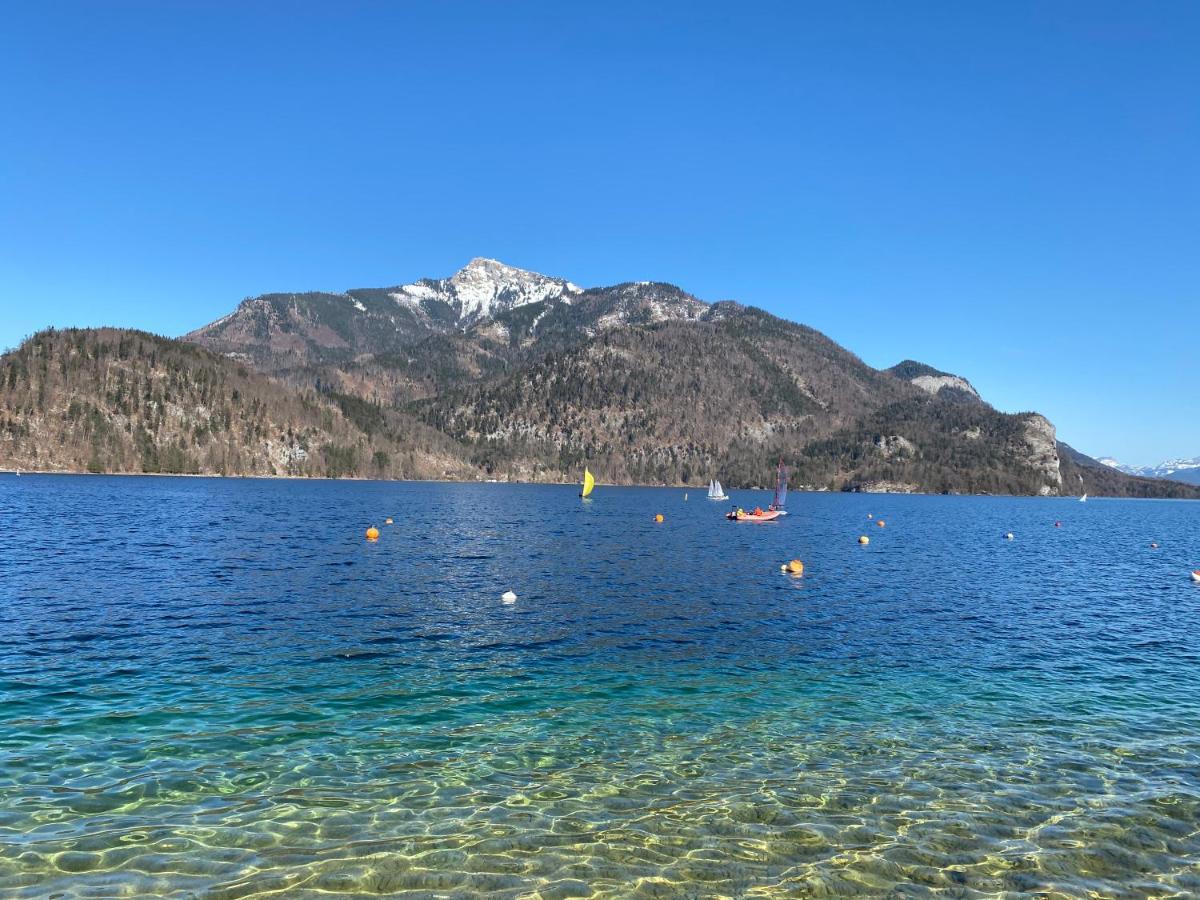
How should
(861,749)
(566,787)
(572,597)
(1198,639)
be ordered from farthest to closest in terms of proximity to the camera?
(572,597) → (1198,639) → (861,749) → (566,787)

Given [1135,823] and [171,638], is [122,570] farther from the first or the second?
[1135,823]

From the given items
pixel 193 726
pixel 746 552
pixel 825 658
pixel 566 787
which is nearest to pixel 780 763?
pixel 566 787

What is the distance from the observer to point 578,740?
23984 mm

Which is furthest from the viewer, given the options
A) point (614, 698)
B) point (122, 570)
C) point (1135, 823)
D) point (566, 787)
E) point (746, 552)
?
point (746, 552)

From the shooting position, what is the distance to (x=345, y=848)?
53.1ft

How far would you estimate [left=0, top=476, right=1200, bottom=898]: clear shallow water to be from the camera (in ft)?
52.0

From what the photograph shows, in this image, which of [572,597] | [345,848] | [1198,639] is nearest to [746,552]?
[572,597]

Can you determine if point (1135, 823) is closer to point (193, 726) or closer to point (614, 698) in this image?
point (614, 698)

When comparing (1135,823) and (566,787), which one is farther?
(566,787)

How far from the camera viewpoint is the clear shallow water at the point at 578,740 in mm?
15859

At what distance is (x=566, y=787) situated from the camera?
2008 cm

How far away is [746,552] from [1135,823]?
7186cm

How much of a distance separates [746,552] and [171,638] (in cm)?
6761

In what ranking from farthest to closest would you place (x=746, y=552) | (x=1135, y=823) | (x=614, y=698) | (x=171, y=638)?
(x=746, y=552), (x=171, y=638), (x=614, y=698), (x=1135, y=823)
